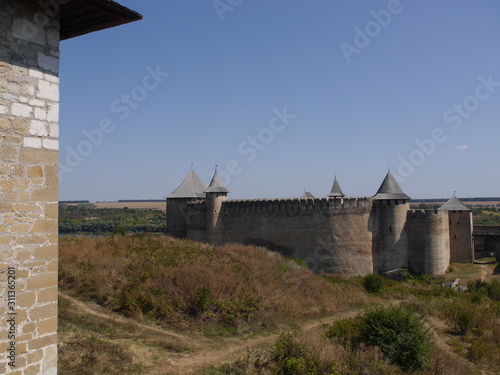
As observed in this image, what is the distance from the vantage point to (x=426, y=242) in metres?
24.3

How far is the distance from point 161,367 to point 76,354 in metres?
1.43

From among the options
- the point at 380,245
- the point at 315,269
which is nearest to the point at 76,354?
the point at 315,269

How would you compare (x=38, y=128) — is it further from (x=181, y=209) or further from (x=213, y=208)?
(x=181, y=209)

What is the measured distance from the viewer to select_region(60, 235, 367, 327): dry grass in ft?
34.3

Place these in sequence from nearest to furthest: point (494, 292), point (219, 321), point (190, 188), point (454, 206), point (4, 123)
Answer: point (4, 123) → point (219, 321) → point (494, 292) → point (190, 188) → point (454, 206)

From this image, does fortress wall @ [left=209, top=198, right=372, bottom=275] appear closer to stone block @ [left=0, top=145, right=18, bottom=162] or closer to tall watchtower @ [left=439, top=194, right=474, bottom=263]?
tall watchtower @ [left=439, top=194, right=474, bottom=263]

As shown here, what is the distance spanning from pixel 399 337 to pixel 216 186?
17.9 metres

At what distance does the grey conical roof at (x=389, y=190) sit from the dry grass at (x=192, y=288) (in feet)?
32.4

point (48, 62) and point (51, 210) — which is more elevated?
point (48, 62)

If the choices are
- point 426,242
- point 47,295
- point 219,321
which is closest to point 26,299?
point 47,295

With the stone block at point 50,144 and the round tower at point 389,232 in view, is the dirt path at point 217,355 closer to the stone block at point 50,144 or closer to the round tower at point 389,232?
the stone block at point 50,144

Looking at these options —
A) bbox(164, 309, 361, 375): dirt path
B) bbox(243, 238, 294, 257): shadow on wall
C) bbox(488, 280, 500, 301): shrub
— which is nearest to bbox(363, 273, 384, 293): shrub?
bbox(488, 280, 500, 301): shrub

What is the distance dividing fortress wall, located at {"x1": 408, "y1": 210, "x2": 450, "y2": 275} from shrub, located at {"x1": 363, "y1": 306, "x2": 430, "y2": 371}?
15.5 meters

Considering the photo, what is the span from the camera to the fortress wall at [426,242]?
24.2 metres
